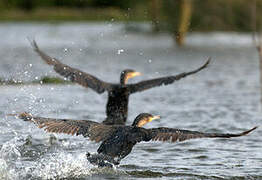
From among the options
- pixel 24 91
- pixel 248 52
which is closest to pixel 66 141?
pixel 24 91

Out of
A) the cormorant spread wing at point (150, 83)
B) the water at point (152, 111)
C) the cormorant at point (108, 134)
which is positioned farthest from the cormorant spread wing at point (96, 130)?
the cormorant spread wing at point (150, 83)

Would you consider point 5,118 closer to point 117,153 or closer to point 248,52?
point 117,153

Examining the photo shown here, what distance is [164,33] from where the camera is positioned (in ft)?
109

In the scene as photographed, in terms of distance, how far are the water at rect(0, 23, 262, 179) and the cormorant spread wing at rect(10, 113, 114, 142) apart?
0.44 m

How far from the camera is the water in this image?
8.56 m

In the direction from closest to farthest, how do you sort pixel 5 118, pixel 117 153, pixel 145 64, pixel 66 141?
pixel 117 153 < pixel 66 141 < pixel 5 118 < pixel 145 64

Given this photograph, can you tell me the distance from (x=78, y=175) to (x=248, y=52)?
2076cm

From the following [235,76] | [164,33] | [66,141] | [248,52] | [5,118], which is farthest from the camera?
[164,33]

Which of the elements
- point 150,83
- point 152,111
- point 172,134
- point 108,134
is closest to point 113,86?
point 150,83

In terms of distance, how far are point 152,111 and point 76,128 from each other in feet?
18.7

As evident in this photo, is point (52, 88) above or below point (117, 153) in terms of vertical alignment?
above

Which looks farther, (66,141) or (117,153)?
(66,141)

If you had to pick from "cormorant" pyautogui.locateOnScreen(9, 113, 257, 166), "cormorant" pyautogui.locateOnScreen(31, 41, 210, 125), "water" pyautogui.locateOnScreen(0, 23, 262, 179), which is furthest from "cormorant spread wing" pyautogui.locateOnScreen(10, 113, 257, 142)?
"cormorant" pyautogui.locateOnScreen(31, 41, 210, 125)

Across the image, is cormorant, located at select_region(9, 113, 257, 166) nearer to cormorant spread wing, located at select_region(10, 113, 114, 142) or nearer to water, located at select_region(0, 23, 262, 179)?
cormorant spread wing, located at select_region(10, 113, 114, 142)
